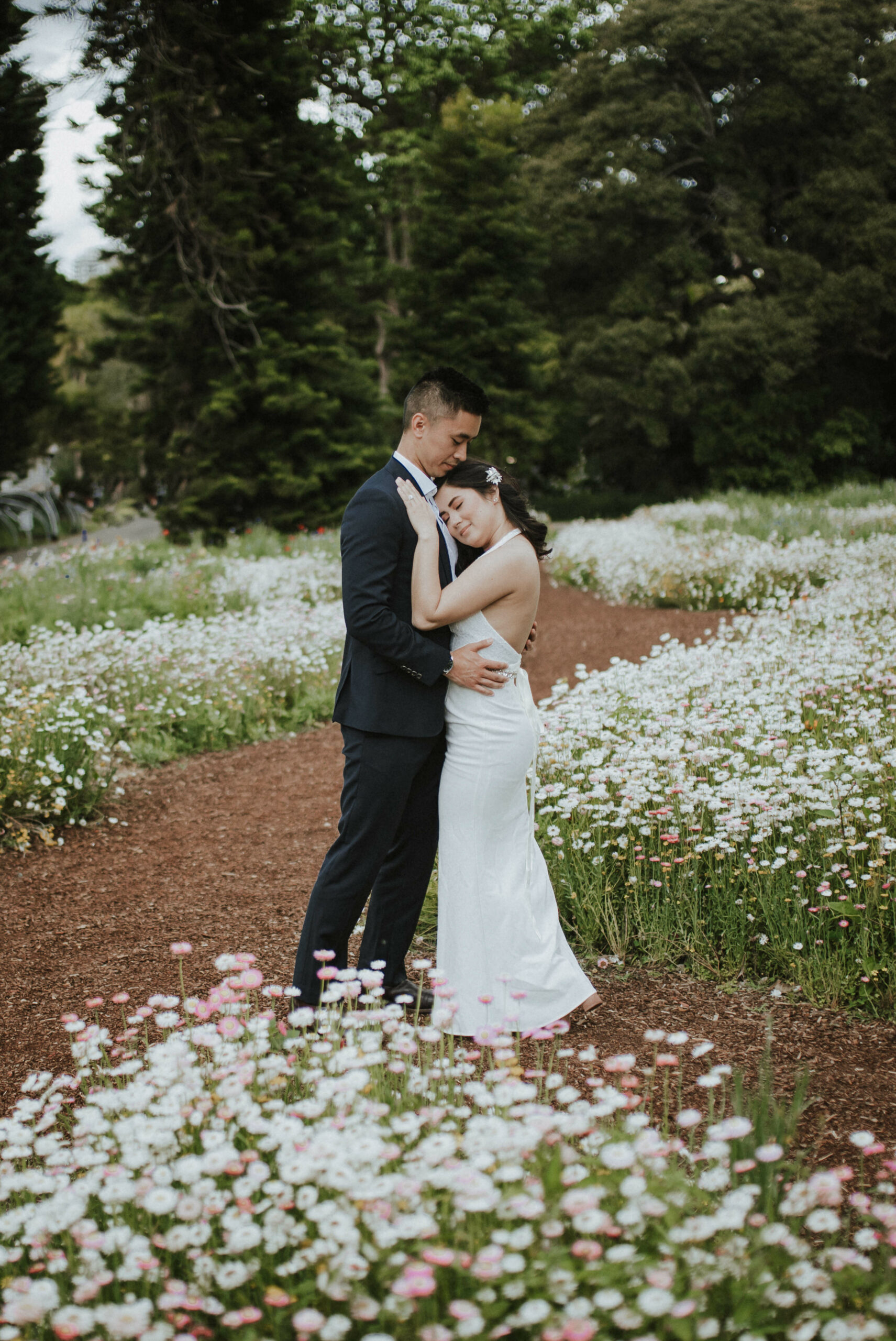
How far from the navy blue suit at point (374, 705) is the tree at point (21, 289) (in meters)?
20.9

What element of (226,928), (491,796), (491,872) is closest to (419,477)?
(491,796)

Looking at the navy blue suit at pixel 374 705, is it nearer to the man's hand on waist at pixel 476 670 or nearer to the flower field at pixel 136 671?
the man's hand on waist at pixel 476 670

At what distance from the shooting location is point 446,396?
3191 millimetres

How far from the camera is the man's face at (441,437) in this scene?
3223 mm

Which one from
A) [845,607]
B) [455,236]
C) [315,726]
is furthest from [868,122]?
[315,726]

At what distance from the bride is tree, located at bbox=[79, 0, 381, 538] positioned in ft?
39.3

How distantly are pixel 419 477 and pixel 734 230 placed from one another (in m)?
26.9

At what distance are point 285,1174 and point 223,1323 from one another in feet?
0.72

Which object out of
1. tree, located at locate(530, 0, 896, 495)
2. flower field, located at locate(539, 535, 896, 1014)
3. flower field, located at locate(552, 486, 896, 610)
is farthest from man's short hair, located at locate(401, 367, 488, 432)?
tree, located at locate(530, 0, 896, 495)

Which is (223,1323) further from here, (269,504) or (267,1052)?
(269,504)

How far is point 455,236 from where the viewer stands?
22.0m

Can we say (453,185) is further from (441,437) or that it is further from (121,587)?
(441,437)

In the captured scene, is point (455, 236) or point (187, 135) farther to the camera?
point (455, 236)

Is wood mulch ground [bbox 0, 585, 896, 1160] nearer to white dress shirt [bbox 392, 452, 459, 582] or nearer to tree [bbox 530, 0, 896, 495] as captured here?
white dress shirt [bbox 392, 452, 459, 582]
